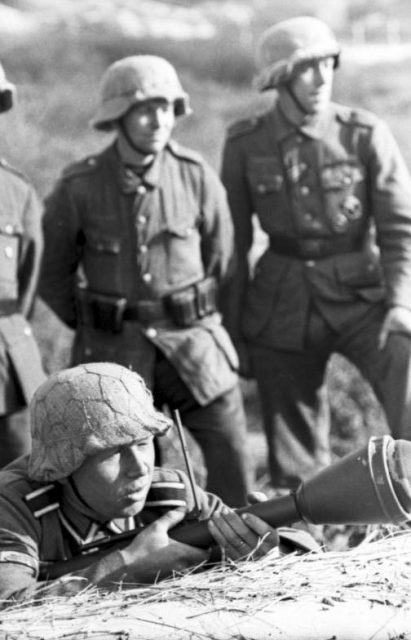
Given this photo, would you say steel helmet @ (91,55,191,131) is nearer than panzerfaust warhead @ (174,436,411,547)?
No

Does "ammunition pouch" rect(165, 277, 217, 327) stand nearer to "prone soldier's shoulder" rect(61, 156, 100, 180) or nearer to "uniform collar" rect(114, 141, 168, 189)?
"uniform collar" rect(114, 141, 168, 189)

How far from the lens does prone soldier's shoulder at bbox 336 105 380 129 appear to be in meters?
9.26

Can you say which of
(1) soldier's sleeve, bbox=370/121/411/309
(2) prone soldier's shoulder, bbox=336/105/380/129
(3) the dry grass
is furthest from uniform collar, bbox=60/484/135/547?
(2) prone soldier's shoulder, bbox=336/105/380/129

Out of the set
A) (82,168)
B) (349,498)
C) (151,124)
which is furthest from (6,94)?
(349,498)

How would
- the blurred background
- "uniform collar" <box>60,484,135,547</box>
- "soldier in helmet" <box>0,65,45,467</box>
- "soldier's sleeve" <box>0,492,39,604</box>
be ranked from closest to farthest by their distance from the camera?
"soldier's sleeve" <box>0,492,39,604</box>
"uniform collar" <box>60,484,135,547</box>
"soldier in helmet" <box>0,65,45,467</box>
the blurred background

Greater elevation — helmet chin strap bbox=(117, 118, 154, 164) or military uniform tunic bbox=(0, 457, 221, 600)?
helmet chin strap bbox=(117, 118, 154, 164)

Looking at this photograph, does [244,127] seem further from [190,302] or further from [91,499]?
[91,499]

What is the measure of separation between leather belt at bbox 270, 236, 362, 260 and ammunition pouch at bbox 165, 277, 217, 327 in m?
0.55

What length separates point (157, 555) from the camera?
609cm

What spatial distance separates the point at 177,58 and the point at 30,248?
1104cm

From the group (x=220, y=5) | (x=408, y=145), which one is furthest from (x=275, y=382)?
(x=220, y=5)

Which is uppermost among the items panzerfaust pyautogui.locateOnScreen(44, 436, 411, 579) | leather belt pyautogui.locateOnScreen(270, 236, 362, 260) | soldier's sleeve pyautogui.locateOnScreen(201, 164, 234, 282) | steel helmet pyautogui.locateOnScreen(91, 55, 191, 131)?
steel helmet pyautogui.locateOnScreen(91, 55, 191, 131)

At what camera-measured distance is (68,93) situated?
18.0m

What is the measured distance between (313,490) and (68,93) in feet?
40.6
